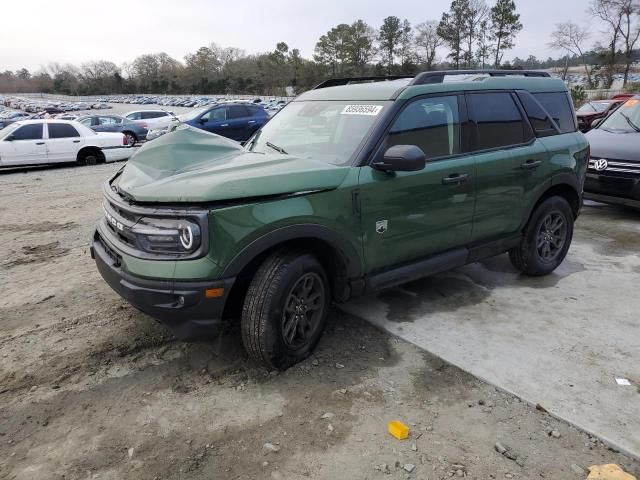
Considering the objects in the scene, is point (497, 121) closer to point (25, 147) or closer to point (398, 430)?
point (398, 430)

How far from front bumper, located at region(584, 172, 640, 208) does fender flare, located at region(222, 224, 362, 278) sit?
5400 mm

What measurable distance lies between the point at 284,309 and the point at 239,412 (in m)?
0.66

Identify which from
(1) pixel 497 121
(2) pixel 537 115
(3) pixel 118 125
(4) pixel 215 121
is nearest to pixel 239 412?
(1) pixel 497 121

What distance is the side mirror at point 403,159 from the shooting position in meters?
3.27

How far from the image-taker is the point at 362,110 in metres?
3.74

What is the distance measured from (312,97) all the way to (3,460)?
3386 mm

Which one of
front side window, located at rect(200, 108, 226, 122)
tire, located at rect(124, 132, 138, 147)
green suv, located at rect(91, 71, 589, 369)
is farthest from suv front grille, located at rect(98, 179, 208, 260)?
tire, located at rect(124, 132, 138, 147)

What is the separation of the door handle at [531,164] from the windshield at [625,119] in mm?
4291

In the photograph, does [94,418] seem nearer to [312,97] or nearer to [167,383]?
[167,383]

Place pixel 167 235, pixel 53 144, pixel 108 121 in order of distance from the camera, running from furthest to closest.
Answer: pixel 108 121, pixel 53 144, pixel 167 235

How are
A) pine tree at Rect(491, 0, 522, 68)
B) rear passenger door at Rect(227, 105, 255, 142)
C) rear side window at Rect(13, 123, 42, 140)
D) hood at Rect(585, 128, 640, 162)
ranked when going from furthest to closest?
→ 1. pine tree at Rect(491, 0, 522, 68)
2. rear passenger door at Rect(227, 105, 255, 142)
3. rear side window at Rect(13, 123, 42, 140)
4. hood at Rect(585, 128, 640, 162)

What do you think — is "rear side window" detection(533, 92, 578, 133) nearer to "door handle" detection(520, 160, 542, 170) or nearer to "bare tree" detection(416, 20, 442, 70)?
"door handle" detection(520, 160, 542, 170)

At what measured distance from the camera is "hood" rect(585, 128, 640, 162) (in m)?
7.02

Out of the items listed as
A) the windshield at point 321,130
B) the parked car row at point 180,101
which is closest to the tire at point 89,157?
the windshield at point 321,130
